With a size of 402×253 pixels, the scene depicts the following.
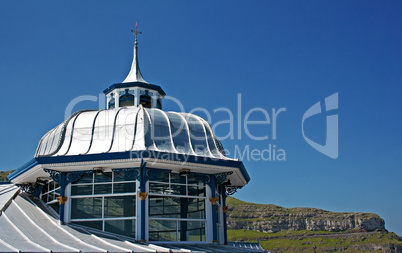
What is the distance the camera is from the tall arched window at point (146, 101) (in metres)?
28.6

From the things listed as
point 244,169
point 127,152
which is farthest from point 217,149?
point 127,152

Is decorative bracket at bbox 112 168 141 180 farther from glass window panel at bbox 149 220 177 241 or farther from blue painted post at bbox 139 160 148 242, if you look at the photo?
glass window panel at bbox 149 220 177 241

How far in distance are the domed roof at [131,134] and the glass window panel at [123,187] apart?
5.10ft

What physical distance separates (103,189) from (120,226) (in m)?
1.85

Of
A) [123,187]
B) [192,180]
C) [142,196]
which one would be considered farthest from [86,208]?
[192,180]

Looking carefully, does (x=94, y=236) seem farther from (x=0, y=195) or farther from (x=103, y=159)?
(x=0, y=195)

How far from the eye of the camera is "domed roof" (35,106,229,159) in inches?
865

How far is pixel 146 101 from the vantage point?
28656mm

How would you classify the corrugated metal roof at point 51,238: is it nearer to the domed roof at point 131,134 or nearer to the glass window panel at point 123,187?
the glass window panel at point 123,187

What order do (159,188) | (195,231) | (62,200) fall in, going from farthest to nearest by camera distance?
(195,231) < (159,188) < (62,200)

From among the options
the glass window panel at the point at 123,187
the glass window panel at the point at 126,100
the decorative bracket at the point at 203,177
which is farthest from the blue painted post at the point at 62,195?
the glass window panel at the point at 126,100

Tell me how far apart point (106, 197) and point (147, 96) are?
8.95 meters

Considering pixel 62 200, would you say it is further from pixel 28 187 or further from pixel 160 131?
pixel 160 131

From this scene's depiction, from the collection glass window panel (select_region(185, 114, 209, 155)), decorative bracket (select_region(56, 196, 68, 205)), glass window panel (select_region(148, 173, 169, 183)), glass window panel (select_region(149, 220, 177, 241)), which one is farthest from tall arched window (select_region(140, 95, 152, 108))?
Result: glass window panel (select_region(149, 220, 177, 241))
